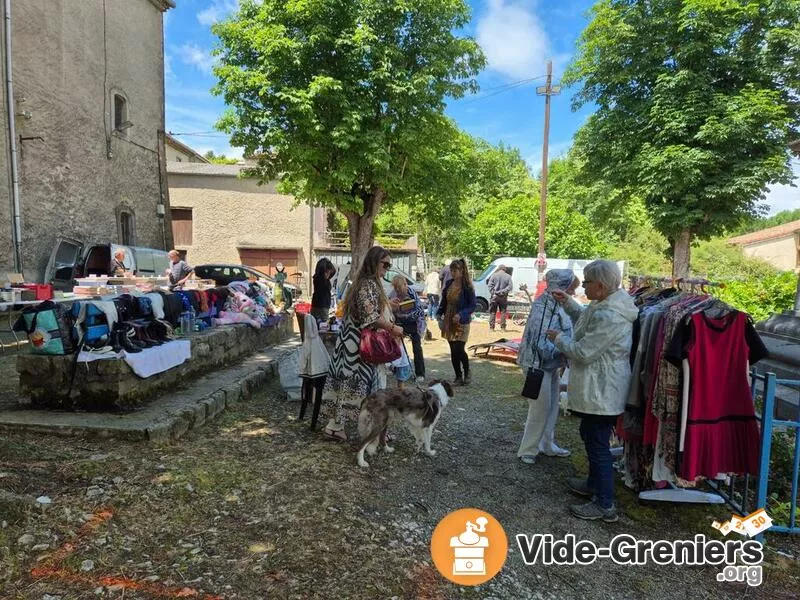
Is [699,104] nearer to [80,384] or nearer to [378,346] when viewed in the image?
[378,346]

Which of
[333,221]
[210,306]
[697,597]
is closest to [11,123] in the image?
[210,306]

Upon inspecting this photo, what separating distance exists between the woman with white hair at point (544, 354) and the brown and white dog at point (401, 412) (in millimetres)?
772

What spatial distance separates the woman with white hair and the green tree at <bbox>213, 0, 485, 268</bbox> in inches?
375

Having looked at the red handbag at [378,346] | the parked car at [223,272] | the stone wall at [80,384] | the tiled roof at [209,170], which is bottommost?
the stone wall at [80,384]

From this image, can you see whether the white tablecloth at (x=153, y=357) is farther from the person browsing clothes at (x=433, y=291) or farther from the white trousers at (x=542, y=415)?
the person browsing clothes at (x=433, y=291)

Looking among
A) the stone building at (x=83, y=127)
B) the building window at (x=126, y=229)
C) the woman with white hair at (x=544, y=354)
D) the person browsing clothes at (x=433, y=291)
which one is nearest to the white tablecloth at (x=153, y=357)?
the woman with white hair at (x=544, y=354)

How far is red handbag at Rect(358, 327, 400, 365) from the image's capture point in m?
3.96

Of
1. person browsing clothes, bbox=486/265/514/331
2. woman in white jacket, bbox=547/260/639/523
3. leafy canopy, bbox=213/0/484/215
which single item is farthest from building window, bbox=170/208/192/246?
woman in white jacket, bbox=547/260/639/523

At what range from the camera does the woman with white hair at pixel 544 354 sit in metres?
3.95

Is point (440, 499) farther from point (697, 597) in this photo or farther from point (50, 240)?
point (50, 240)

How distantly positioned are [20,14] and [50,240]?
545 cm

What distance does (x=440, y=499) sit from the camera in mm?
3428

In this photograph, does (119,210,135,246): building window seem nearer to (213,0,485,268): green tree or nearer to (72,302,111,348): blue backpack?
(213,0,485,268): green tree

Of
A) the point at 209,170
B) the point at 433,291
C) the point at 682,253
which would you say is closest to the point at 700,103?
the point at 682,253
